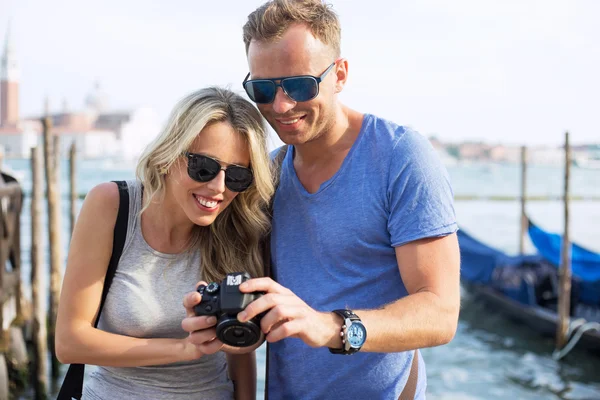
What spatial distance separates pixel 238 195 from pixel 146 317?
436 mm

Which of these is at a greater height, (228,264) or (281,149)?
(281,149)

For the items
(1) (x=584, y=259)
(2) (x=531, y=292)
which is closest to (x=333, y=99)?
(1) (x=584, y=259)

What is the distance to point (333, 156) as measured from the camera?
1965 mm

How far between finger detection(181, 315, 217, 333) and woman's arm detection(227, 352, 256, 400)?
599 millimetres

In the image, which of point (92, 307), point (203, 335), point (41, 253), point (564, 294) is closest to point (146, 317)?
point (92, 307)

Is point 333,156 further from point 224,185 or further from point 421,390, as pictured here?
point 421,390

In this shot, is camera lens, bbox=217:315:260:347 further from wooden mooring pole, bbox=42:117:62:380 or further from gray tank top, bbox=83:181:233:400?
wooden mooring pole, bbox=42:117:62:380

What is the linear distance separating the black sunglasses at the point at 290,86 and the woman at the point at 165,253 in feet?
0.21

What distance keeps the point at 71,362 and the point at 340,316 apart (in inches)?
32.5

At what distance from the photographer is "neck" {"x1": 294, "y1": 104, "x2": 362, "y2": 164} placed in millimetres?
1971

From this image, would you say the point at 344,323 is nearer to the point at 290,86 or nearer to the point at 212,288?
the point at 212,288

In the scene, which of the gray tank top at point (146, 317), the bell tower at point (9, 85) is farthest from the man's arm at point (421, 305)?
the bell tower at point (9, 85)

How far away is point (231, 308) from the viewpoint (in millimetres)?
1432

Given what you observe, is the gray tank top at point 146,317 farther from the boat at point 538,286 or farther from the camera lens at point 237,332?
the boat at point 538,286
